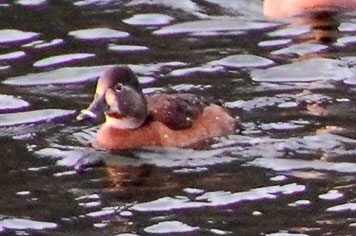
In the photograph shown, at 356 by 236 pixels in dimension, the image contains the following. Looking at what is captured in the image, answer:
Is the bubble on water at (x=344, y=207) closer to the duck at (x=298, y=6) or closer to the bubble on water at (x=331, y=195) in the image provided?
the bubble on water at (x=331, y=195)

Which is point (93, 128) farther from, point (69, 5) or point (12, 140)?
point (69, 5)

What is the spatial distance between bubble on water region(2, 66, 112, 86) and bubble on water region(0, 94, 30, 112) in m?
0.49

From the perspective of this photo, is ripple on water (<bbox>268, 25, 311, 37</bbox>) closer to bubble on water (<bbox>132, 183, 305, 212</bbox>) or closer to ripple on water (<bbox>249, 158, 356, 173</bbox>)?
ripple on water (<bbox>249, 158, 356, 173</bbox>)

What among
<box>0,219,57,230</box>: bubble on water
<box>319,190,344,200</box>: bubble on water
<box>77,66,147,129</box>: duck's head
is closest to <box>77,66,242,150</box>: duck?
<box>77,66,147,129</box>: duck's head

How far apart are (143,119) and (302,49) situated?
3.31 metres

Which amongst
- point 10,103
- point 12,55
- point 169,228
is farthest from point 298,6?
point 169,228

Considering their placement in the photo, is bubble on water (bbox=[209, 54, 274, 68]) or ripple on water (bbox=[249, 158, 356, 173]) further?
bubble on water (bbox=[209, 54, 274, 68])

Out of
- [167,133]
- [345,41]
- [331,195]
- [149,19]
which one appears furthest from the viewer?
[149,19]

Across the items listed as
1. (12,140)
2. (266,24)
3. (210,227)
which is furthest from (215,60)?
(210,227)

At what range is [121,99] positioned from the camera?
45.5 feet

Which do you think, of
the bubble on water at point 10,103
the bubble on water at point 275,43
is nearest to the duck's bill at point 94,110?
the bubble on water at point 10,103

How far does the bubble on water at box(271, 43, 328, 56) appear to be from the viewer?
54.4ft

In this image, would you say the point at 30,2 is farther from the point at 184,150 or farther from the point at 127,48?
the point at 184,150

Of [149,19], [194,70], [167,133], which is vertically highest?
[149,19]
